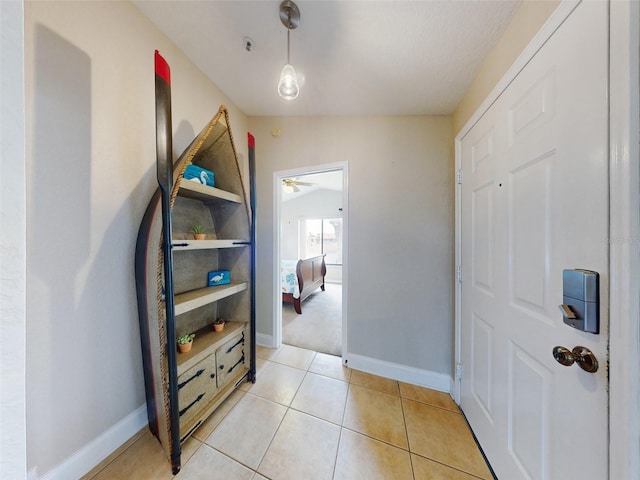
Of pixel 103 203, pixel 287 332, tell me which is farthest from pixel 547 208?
pixel 287 332

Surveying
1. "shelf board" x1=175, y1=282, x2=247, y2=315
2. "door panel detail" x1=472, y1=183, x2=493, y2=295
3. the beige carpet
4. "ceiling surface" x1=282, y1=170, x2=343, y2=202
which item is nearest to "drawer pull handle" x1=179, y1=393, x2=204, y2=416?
"shelf board" x1=175, y1=282, x2=247, y2=315

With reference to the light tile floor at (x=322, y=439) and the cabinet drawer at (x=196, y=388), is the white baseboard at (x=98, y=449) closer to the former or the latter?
the light tile floor at (x=322, y=439)

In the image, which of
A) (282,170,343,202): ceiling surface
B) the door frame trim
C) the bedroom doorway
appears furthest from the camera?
(282,170,343,202): ceiling surface

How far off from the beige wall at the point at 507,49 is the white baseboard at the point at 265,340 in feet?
8.58

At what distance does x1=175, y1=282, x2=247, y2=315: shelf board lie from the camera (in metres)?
1.20

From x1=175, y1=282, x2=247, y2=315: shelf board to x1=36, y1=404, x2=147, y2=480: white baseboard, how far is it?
0.72 metres

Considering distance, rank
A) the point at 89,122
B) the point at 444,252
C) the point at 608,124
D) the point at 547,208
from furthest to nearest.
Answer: the point at 444,252 → the point at 89,122 → the point at 547,208 → the point at 608,124

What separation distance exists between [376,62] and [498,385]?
200 cm

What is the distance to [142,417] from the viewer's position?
1299 millimetres

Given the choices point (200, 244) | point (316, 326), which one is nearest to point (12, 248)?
point (200, 244)

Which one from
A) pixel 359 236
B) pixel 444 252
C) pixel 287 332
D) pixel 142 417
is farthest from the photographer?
pixel 287 332

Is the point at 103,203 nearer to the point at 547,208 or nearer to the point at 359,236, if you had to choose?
the point at 359,236

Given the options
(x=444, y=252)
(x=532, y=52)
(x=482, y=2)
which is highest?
(x=482, y=2)

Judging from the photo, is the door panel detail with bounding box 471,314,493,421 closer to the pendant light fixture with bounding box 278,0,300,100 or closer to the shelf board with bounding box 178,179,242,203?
the pendant light fixture with bounding box 278,0,300,100
